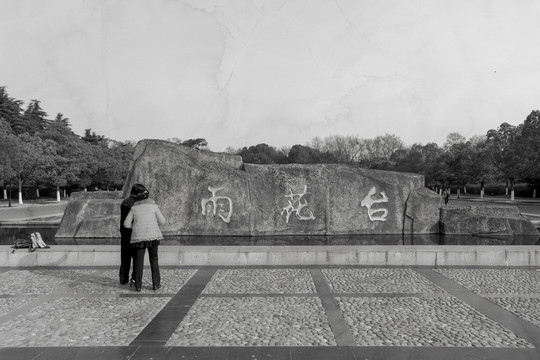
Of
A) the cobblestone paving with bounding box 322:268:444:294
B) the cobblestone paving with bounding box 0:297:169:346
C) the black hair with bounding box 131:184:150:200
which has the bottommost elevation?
the cobblestone paving with bounding box 322:268:444:294

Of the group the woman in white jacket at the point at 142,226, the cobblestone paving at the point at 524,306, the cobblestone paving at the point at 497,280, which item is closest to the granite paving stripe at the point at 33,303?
the woman in white jacket at the point at 142,226

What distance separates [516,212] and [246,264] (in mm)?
10949

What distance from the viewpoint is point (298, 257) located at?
33.5 feet

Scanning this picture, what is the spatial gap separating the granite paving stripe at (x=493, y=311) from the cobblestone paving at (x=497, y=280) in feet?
0.82

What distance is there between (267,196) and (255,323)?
9.53 m

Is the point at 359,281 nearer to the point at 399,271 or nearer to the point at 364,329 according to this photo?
the point at 399,271

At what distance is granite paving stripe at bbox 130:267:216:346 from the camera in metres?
5.32

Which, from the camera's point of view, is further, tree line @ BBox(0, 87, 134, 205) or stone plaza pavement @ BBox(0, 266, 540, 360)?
tree line @ BBox(0, 87, 134, 205)

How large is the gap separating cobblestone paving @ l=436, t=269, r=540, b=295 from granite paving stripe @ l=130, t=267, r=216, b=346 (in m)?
4.90

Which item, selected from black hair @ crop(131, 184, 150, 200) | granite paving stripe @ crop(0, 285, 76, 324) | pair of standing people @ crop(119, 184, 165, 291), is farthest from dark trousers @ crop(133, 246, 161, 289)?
granite paving stripe @ crop(0, 285, 76, 324)

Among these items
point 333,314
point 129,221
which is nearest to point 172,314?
point 129,221

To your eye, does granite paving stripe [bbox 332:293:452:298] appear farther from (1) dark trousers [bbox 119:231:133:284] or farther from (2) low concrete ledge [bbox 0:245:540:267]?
(1) dark trousers [bbox 119:231:133:284]

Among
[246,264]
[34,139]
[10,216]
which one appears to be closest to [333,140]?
[34,139]

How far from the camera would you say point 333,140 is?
288 ft
